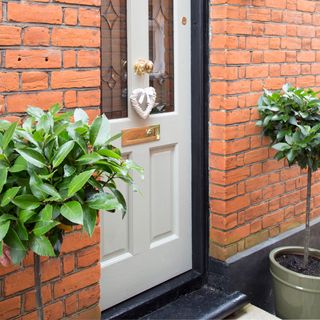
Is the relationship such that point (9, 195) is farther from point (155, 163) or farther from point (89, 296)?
point (155, 163)

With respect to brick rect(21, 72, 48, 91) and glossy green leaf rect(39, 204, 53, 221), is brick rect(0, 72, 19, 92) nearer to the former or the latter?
brick rect(21, 72, 48, 91)

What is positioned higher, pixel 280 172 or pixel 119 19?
pixel 119 19

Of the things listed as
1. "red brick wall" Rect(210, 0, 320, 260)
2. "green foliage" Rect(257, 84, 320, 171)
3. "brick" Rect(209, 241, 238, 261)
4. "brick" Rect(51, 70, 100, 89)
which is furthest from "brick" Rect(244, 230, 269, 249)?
"brick" Rect(51, 70, 100, 89)

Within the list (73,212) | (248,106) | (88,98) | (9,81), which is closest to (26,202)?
(73,212)

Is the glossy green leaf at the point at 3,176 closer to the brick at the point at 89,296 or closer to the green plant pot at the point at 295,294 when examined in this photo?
the brick at the point at 89,296

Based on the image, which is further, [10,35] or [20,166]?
[10,35]

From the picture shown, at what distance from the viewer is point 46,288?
230 centimetres

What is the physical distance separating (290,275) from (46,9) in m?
2.01

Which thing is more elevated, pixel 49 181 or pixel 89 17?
pixel 89 17

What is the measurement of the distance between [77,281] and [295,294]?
1.36 meters

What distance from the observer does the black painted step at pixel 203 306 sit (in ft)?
9.51

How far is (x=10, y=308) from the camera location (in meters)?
2.17

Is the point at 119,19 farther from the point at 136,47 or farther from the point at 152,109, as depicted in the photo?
the point at 152,109

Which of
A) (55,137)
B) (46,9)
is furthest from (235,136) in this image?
(55,137)
